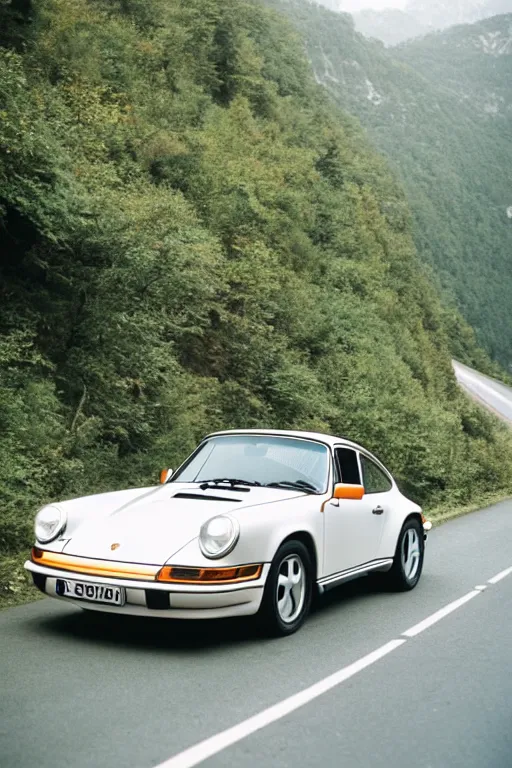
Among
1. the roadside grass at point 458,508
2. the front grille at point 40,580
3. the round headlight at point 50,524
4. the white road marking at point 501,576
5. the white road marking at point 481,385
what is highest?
the round headlight at point 50,524

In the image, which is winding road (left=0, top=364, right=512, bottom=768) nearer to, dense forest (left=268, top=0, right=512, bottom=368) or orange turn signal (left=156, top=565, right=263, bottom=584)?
orange turn signal (left=156, top=565, right=263, bottom=584)

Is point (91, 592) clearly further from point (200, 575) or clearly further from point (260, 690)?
point (260, 690)

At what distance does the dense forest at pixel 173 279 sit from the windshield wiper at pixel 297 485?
3027 mm

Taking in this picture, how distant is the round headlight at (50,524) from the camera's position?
6.57 m

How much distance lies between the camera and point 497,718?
4.97 meters

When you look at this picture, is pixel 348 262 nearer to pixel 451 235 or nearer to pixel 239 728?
pixel 239 728

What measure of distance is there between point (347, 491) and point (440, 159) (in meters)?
144

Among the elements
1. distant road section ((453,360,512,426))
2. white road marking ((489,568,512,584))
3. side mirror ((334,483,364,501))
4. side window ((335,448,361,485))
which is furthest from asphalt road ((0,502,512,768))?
distant road section ((453,360,512,426))

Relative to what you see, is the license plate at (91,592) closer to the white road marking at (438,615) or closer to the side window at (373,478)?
the white road marking at (438,615)

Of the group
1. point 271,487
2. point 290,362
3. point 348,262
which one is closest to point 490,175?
point 348,262

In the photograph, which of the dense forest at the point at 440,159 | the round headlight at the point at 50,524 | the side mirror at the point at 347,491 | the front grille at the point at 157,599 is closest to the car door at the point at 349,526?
the side mirror at the point at 347,491

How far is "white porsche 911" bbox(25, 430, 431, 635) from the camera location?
604cm

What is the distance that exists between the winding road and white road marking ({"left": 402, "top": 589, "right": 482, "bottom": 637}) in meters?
0.03

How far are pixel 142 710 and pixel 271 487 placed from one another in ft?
9.26
